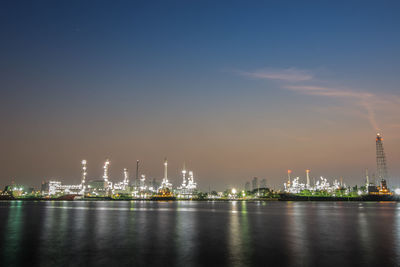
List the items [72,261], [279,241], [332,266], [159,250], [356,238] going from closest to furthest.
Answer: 1. [332,266]
2. [72,261]
3. [159,250]
4. [279,241]
5. [356,238]

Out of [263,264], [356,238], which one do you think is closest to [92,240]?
[263,264]

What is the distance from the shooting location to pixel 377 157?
19525cm

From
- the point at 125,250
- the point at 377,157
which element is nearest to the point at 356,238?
the point at 125,250

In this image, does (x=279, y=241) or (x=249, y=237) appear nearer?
(x=279, y=241)

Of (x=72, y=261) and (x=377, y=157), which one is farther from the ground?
(x=377, y=157)

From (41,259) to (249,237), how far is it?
16.7 m

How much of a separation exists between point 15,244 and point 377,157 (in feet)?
717

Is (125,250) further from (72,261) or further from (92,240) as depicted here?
(92,240)

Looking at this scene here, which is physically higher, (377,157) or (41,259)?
(377,157)

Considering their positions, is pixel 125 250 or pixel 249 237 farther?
pixel 249 237

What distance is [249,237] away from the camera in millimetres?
26328

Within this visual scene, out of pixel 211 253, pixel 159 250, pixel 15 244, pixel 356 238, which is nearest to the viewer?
pixel 211 253

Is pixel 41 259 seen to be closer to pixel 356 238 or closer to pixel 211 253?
pixel 211 253

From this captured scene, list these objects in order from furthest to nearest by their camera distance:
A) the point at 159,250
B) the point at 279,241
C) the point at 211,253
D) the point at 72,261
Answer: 1. the point at 279,241
2. the point at 159,250
3. the point at 211,253
4. the point at 72,261
